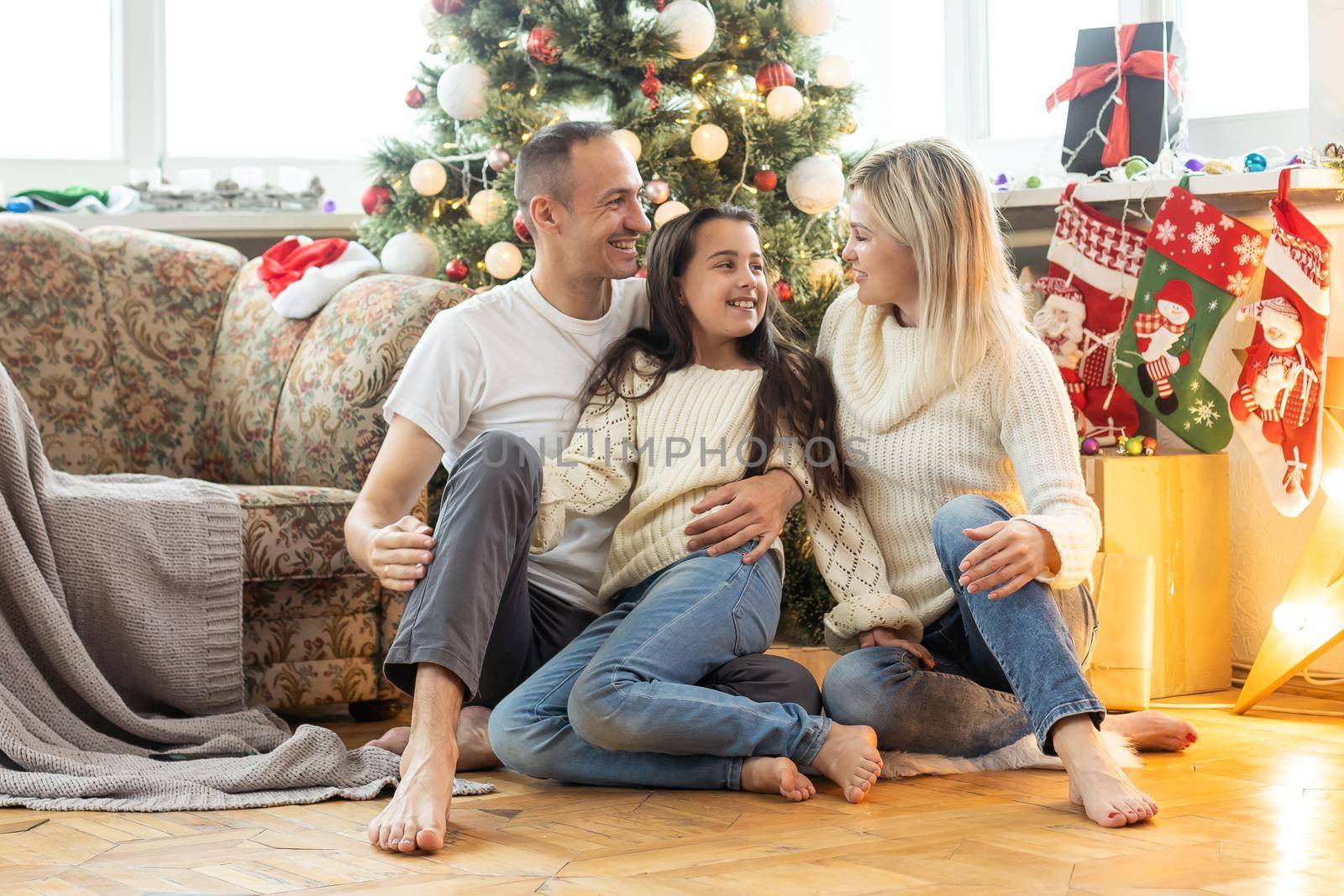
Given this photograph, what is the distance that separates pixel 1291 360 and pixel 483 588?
1.43 m

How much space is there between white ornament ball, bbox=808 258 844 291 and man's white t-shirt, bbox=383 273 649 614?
2.55ft

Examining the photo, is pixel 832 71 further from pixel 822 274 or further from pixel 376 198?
pixel 376 198

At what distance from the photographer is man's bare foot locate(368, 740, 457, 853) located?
1.38 m

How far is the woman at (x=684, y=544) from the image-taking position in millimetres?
1618

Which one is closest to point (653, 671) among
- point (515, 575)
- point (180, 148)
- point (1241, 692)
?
point (515, 575)

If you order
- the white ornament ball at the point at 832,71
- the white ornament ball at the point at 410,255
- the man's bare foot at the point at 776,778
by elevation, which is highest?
the white ornament ball at the point at 832,71

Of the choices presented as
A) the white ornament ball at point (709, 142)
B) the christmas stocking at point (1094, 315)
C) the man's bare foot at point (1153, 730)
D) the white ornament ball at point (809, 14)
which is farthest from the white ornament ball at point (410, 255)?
the man's bare foot at point (1153, 730)

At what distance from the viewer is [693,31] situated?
2.45 m

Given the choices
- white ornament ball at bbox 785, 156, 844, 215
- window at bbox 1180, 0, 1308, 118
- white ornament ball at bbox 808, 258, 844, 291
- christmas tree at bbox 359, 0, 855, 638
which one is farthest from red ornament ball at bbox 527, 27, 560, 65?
window at bbox 1180, 0, 1308, 118

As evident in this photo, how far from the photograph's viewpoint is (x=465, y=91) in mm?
2535

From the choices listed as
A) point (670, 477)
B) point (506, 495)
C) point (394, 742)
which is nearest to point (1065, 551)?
point (670, 477)

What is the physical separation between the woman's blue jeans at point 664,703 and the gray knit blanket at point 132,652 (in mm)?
106

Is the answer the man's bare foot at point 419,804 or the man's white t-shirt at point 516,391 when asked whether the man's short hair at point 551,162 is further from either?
the man's bare foot at point 419,804

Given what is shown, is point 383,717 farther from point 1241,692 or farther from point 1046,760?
point 1241,692
